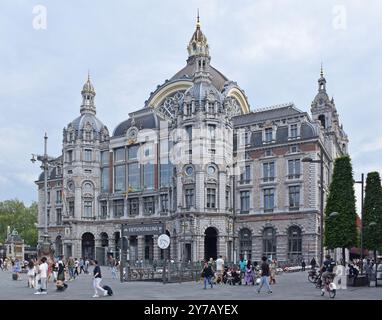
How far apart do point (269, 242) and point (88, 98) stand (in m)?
39.7

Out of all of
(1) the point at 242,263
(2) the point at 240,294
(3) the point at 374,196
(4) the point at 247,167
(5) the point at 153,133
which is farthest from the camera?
(5) the point at 153,133

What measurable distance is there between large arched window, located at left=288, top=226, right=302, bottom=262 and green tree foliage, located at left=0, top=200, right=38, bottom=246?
67.2 m

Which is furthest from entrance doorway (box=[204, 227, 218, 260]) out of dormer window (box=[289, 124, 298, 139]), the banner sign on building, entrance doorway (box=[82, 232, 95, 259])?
the banner sign on building

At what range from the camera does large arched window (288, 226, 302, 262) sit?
67169 millimetres

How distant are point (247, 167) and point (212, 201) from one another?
22.9ft

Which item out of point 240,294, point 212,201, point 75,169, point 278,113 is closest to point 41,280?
point 240,294

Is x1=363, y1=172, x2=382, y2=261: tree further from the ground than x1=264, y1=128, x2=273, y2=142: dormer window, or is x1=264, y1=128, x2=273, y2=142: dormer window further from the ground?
x1=264, y1=128, x2=273, y2=142: dormer window

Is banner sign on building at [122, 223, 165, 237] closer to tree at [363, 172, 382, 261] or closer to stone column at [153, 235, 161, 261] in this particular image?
tree at [363, 172, 382, 261]

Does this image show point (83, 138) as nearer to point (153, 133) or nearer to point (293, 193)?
point (153, 133)

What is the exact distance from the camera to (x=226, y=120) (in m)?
72.9

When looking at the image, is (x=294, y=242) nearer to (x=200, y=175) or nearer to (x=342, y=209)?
(x=200, y=175)

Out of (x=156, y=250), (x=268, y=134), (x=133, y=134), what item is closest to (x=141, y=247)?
(x=156, y=250)

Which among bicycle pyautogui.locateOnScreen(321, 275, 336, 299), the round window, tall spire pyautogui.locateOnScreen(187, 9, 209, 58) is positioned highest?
tall spire pyautogui.locateOnScreen(187, 9, 209, 58)

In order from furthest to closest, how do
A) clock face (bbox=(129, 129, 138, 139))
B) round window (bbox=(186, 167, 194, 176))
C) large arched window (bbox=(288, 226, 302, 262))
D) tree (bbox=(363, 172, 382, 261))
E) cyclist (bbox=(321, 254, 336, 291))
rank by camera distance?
clock face (bbox=(129, 129, 138, 139)), round window (bbox=(186, 167, 194, 176)), large arched window (bbox=(288, 226, 302, 262)), tree (bbox=(363, 172, 382, 261)), cyclist (bbox=(321, 254, 336, 291))
